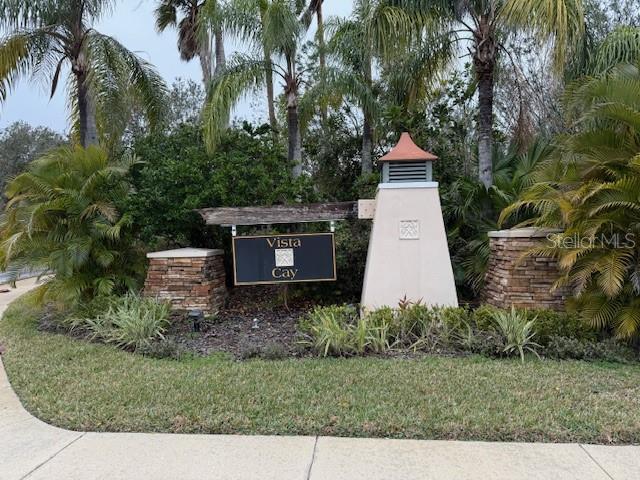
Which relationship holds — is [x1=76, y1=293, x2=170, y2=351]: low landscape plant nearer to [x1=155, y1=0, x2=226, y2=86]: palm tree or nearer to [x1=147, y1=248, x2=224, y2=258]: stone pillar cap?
[x1=147, y1=248, x2=224, y2=258]: stone pillar cap

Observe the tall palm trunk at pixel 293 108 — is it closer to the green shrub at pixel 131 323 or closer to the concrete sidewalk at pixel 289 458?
the green shrub at pixel 131 323

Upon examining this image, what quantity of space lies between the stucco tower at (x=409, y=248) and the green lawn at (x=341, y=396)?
150 centimetres

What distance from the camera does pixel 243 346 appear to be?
6.13 meters

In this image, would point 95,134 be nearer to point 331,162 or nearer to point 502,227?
point 331,162

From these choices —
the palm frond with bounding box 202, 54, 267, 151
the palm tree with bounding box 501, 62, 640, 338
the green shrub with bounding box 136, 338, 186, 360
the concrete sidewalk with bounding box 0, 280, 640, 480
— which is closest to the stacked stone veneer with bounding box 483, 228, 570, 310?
the palm tree with bounding box 501, 62, 640, 338

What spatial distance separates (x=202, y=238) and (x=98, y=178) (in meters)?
2.15

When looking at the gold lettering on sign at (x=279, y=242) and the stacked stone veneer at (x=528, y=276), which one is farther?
the gold lettering on sign at (x=279, y=242)

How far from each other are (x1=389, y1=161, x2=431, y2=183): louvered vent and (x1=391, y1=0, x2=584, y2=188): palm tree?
7.82ft

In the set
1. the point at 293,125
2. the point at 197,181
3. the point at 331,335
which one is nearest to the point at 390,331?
the point at 331,335

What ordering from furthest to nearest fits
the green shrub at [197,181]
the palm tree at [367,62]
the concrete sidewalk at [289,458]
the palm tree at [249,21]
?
the palm tree at [249,21] → the palm tree at [367,62] → the green shrub at [197,181] → the concrete sidewalk at [289,458]

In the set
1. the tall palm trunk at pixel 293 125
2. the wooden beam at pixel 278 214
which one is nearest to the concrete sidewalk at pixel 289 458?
the wooden beam at pixel 278 214

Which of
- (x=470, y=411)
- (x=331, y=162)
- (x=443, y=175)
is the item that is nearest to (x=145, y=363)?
(x=470, y=411)

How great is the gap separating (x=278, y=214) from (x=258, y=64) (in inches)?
152

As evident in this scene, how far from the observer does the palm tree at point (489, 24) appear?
6.85 metres
